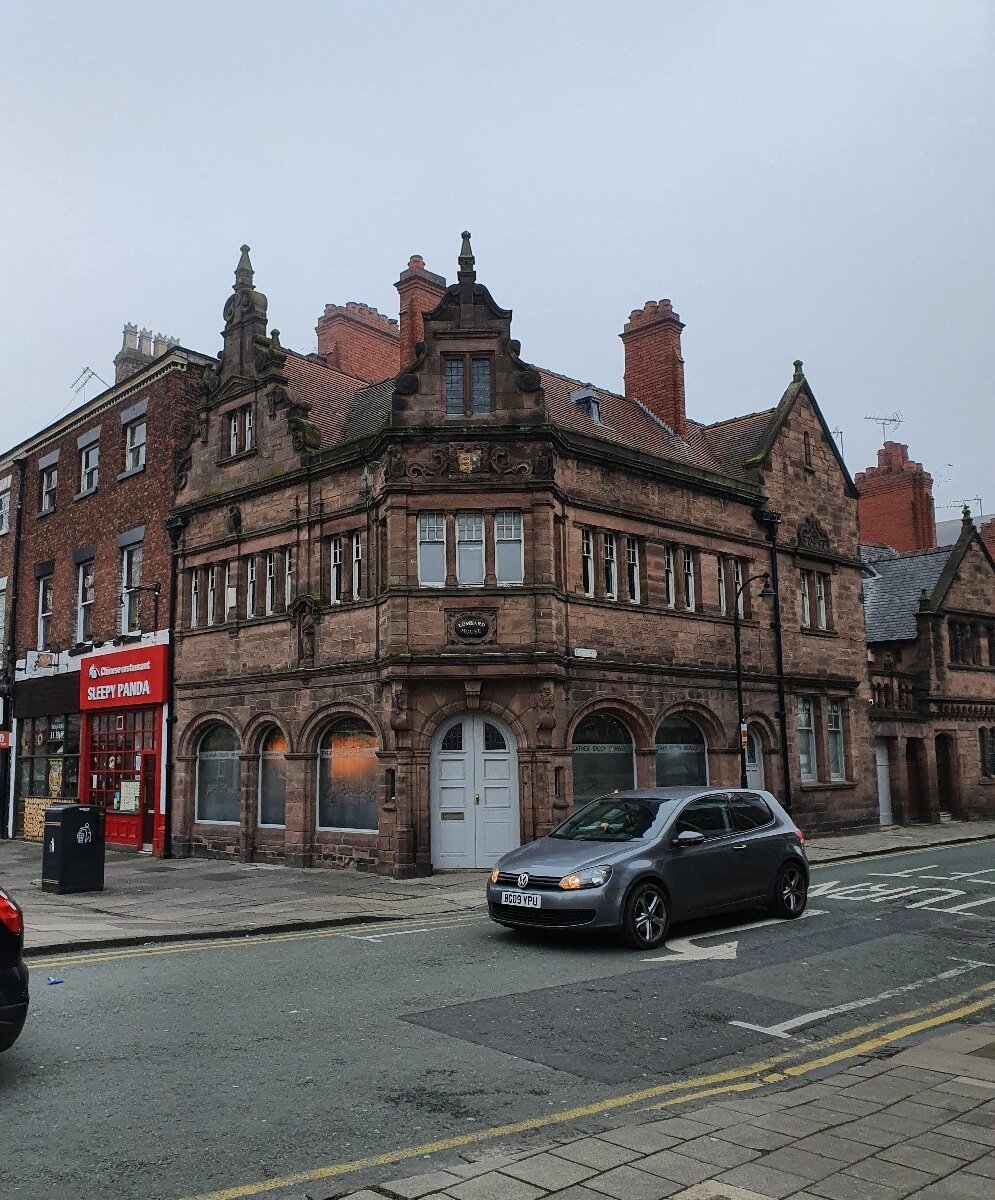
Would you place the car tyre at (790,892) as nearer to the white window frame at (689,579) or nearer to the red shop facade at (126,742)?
the white window frame at (689,579)

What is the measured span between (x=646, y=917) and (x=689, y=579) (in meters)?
13.6

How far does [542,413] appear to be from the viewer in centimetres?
1998

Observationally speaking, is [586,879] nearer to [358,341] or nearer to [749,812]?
[749,812]

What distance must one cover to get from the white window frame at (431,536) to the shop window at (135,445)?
10.2 meters

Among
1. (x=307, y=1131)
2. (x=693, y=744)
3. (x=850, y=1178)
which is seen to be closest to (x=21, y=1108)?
(x=307, y=1131)

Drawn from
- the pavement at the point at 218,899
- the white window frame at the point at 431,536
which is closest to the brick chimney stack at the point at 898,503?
the pavement at the point at 218,899


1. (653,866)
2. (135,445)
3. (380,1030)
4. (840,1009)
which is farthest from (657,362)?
(380,1030)

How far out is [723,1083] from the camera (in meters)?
6.54

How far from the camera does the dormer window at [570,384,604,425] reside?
2414 cm

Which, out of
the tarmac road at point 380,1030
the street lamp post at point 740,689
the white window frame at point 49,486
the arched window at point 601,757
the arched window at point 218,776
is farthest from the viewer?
the white window frame at point 49,486

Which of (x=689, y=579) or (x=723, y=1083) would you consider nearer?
(x=723, y=1083)

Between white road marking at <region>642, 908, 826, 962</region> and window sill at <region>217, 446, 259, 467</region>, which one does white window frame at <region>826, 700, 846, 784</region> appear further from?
window sill at <region>217, 446, 259, 467</region>

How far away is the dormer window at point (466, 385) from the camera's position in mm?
20188

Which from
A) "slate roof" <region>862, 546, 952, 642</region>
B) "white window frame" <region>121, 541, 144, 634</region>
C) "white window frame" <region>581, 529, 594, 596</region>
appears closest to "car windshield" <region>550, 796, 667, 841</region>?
"white window frame" <region>581, 529, 594, 596</region>
